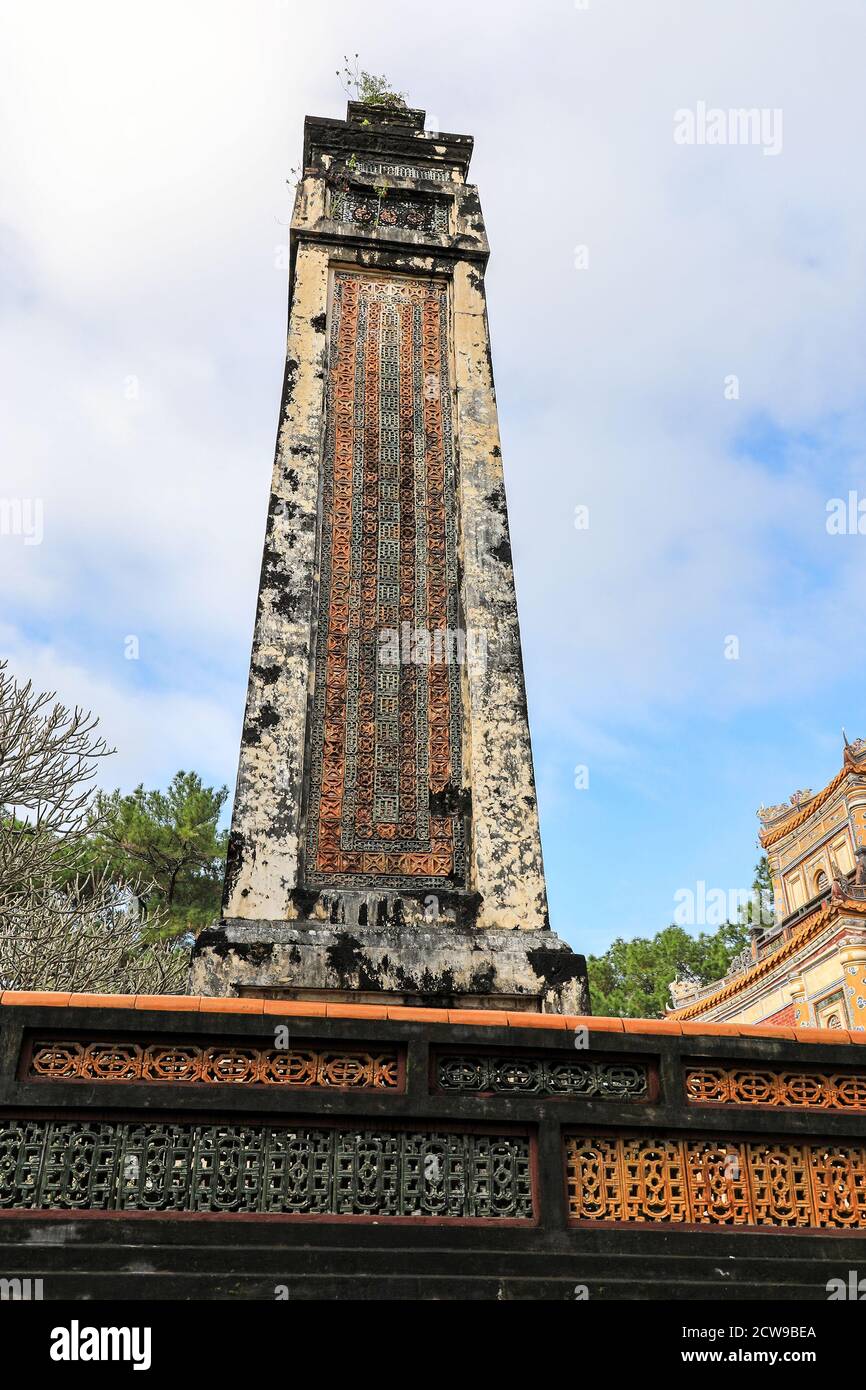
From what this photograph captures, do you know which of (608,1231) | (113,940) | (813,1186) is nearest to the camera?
(608,1231)

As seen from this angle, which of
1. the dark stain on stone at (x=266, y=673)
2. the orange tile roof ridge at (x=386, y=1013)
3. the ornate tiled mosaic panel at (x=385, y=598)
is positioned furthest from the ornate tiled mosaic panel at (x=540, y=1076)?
the dark stain on stone at (x=266, y=673)

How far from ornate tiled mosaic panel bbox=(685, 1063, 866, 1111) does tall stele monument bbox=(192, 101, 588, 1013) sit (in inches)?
47.2

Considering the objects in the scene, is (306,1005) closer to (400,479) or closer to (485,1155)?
(485,1155)

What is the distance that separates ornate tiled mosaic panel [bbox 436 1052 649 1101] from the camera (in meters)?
3.50

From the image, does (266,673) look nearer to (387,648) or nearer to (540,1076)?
(387,648)

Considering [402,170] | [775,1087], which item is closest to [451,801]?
[775,1087]

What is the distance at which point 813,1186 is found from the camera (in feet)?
11.2

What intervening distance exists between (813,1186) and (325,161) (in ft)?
24.4

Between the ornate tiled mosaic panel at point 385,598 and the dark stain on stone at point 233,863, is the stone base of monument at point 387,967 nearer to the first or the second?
the dark stain on stone at point 233,863

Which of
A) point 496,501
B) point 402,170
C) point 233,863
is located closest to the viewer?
point 233,863

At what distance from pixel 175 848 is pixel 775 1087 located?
18824 mm

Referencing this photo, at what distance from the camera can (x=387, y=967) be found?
4789 mm
